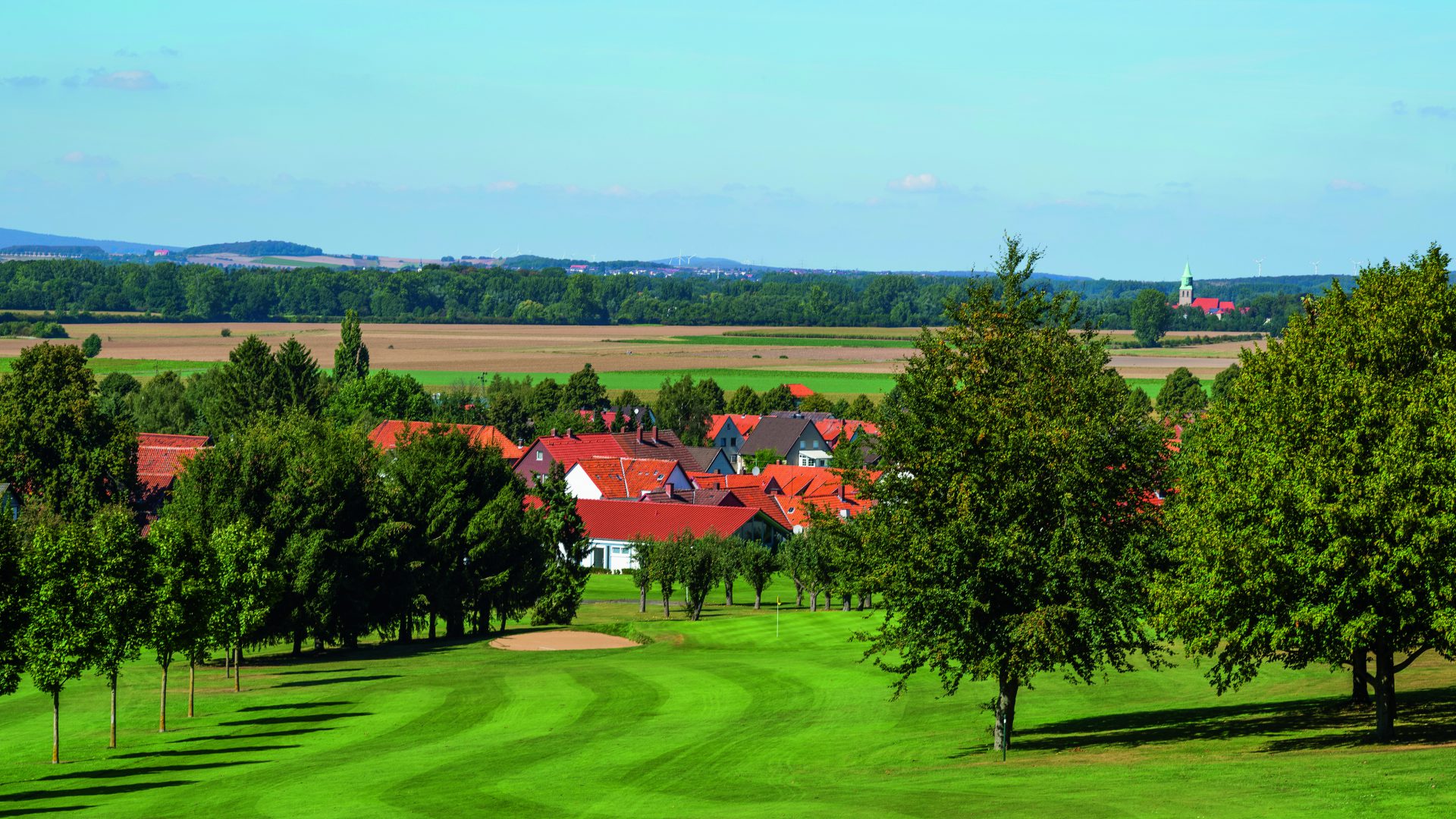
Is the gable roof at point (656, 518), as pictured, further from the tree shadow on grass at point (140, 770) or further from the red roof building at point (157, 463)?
the tree shadow on grass at point (140, 770)

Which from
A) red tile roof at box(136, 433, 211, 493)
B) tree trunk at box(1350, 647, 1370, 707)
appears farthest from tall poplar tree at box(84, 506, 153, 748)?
red tile roof at box(136, 433, 211, 493)

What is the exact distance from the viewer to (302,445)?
59719 mm

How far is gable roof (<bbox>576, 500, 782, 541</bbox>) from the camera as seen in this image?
291 ft

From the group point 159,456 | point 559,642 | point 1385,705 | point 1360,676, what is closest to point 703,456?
point 159,456

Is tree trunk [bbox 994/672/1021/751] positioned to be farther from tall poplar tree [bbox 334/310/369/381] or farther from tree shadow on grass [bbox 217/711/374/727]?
tall poplar tree [bbox 334/310/369/381]

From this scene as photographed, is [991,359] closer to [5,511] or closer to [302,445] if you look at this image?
[5,511]

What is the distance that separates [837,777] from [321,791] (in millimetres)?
10273

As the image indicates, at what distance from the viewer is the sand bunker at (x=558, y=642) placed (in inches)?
2210

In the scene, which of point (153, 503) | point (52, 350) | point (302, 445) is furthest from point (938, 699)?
point (153, 503)

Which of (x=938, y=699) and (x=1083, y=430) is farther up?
(x=1083, y=430)

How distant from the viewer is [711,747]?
106ft

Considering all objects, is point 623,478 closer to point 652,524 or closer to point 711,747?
point 652,524

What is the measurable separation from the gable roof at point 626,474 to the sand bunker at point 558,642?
46.2 meters

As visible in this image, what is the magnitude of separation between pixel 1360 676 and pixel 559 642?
114ft
